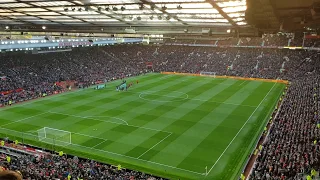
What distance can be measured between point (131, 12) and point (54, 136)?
1444 centimetres

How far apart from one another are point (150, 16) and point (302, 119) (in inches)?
748

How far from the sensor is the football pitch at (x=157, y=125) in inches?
997

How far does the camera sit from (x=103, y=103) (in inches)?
1743

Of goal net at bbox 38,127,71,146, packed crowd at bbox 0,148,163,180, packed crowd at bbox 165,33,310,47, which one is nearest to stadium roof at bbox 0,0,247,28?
goal net at bbox 38,127,71,146

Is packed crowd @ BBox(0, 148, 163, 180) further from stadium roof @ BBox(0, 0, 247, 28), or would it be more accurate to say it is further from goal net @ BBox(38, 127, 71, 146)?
stadium roof @ BBox(0, 0, 247, 28)

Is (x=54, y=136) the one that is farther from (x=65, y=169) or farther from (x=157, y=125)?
(x=157, y=125)

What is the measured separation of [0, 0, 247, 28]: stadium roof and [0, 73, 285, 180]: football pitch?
36.3 feet

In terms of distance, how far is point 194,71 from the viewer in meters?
76.9

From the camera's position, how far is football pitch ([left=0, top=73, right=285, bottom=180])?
2533 centimetres

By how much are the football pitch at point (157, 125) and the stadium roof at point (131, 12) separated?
11072 millimetres

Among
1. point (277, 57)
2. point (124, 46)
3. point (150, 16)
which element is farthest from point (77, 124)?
point (124, 46)

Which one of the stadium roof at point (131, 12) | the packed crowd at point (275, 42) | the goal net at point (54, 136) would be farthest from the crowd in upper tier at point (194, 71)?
the stadium roof at point (131, 12)

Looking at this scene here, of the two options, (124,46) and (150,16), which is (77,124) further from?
(124,46)

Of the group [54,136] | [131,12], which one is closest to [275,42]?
[131,12]
